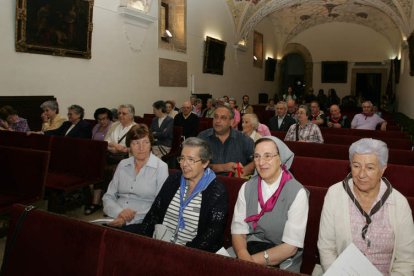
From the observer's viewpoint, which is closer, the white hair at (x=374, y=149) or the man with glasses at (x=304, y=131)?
the white hair at (x=374, y=149)

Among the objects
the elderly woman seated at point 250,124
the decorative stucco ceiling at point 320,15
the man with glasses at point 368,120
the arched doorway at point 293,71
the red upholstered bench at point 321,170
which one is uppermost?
the decorative stucco ceiling at point 320,15

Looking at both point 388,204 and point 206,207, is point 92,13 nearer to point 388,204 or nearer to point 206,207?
point 206,207

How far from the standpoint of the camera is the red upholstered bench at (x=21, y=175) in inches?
154

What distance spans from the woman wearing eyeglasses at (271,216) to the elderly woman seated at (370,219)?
179 millimetres

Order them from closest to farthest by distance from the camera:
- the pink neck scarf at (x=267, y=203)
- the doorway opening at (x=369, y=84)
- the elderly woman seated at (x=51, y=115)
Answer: the pink neck scarf at (x=267, y=203), the elderly woman seated at (x=51, y=115), the doorway opening at (x=369, y=84)

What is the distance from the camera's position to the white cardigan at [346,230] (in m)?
2.24

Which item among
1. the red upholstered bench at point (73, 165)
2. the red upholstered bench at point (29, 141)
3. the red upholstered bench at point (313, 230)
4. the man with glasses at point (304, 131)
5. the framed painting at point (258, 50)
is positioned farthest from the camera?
the framed painting at point (258, 50)

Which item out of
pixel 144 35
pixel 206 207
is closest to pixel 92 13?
pixel 144 35

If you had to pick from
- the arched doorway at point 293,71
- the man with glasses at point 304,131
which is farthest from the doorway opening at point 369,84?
the man with glasses at point 304,131

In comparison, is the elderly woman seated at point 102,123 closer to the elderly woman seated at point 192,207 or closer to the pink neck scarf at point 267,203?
the elderly woman seated at point 192,207

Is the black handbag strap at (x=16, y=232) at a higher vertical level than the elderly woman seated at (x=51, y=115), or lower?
lower

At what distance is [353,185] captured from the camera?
8.00 ft

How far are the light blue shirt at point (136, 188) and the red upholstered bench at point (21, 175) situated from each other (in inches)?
38.4

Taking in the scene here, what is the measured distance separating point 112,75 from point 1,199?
18.4 ft
